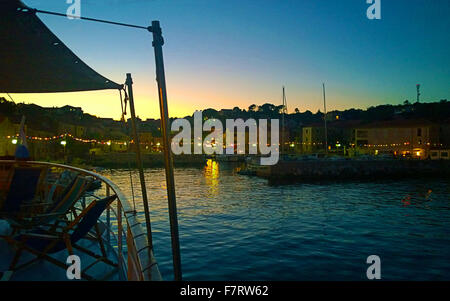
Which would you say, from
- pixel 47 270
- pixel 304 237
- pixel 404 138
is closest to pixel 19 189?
pixel 47 270

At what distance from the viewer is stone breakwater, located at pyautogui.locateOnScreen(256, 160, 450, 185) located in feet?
131

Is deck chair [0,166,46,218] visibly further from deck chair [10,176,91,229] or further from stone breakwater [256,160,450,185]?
stone breakwater [256,160,450,185]

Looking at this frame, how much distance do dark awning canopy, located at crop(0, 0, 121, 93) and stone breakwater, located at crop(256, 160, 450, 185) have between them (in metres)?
32.0

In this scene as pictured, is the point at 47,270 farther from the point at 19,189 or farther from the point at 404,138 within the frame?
the point at 404,138

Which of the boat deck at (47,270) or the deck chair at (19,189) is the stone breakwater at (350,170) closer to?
the deck chair at (19,189)

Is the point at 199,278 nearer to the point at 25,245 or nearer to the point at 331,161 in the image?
the point at 25,245

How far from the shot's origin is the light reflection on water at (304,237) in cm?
981

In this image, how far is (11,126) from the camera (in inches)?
1738

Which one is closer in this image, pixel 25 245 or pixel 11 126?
pixel 25 245

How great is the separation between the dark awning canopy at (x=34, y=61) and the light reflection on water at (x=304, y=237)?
5.66m

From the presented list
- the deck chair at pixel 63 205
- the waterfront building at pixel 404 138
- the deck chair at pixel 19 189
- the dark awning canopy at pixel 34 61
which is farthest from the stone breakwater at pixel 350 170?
the deck chair at pixel 63 205

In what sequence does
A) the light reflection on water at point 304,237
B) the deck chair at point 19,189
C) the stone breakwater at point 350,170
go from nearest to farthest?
the deck chair at point 19,189 < the light reflection on water at point 304,237 < the stone breakwater at point 350,170
